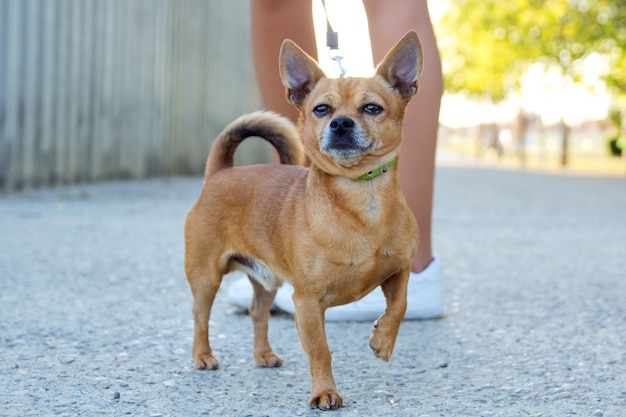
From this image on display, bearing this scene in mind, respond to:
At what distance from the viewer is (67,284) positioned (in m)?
3.85

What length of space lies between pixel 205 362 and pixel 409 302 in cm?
99

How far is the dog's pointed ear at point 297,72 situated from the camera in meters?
2.64

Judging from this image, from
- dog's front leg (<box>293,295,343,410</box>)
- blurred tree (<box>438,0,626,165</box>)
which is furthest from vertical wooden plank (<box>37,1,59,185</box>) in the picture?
blurred tree (<box>438,0,626,165</box>)

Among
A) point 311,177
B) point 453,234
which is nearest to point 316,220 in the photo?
point 311,177

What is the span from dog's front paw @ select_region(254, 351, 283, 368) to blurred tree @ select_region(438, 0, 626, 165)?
19687 millimetres

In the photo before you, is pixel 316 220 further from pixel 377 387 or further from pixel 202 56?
pixel 202 56

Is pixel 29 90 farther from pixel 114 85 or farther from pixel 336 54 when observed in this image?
pixel 336 54

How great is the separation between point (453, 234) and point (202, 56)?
22.4 ft

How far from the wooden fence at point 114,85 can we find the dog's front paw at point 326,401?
6.15 metres

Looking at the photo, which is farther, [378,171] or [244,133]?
[244,133]

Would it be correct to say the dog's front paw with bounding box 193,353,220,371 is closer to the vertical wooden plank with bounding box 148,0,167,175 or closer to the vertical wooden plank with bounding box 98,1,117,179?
the vertical wooden plank with bounding box 98,1,117,179

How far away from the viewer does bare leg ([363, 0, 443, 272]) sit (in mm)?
3211

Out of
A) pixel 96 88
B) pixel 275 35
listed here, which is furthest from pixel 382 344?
pixel 96 88

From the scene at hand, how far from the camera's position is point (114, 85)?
962 centimetres
